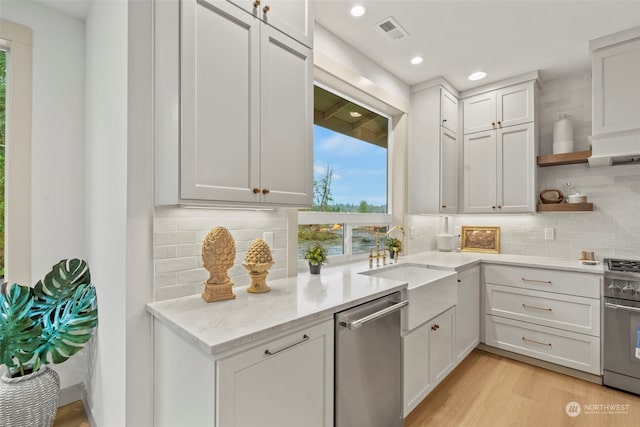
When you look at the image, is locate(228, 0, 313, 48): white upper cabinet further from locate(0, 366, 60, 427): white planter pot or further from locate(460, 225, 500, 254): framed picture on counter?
locate(460, 225, 500, 254): framed picture on counter

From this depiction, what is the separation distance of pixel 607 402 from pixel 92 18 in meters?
4.41

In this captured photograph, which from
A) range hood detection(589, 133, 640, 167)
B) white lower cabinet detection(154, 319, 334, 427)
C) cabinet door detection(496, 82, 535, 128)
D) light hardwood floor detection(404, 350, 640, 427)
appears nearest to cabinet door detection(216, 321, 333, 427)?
white lower cabinet detection(154, 319, 334, 427)

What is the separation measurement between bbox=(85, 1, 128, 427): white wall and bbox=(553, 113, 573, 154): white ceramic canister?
365 centimetres

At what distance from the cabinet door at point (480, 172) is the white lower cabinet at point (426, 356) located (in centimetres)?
137

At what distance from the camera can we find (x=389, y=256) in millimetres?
2975

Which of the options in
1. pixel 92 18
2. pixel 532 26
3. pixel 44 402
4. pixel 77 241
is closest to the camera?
pixel 44 402

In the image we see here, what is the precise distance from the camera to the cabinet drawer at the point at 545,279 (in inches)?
96.7

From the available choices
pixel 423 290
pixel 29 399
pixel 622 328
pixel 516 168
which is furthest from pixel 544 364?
pixel 29 399

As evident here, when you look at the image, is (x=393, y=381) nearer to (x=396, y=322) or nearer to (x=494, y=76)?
(x=396, y=322)

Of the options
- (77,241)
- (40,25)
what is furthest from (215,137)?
(40,25)

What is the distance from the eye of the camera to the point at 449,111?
10.7ft

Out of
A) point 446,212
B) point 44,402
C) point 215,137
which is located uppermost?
point 215,137

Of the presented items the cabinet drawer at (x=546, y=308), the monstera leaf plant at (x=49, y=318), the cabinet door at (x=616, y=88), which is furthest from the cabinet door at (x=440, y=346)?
the monstera leaf plant at (x=49, y=318)

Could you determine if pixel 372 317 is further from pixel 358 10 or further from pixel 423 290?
pixel 358 10
